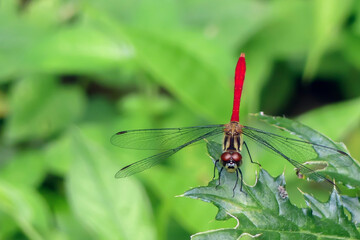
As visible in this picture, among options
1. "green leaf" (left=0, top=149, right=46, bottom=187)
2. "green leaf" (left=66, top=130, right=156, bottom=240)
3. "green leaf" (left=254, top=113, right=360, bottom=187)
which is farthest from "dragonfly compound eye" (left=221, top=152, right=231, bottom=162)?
"green leaf" (left=0, top=149, right=46, bottom=187)

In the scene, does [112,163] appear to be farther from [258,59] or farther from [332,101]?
[332,101]

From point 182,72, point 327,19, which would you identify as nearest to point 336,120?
point 327,19

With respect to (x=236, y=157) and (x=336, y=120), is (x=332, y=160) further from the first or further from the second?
(x=336, y=120)

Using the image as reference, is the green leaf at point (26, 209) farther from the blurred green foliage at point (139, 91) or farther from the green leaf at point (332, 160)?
the green leaf at point (332, 160)

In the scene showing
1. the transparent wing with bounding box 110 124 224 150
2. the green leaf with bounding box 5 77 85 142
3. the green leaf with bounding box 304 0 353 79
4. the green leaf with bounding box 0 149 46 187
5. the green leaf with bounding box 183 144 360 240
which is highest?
the green leaf with bounding box 304 0 353 79

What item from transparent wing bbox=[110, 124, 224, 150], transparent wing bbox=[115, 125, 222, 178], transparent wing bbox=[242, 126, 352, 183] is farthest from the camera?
transparent wing bbox=[110, 124, 224, 150]

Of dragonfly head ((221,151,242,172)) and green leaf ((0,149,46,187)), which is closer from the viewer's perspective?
dragonfly head ((221,151,242,172))

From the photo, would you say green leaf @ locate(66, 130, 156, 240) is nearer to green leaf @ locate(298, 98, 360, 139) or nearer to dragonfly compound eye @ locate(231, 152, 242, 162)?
dragonfly compound eye @ locate(231, 152, 242, 162)

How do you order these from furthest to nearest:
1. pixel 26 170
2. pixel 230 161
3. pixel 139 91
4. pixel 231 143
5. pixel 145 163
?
pixel 139 91
pixel 26 170
pixel 145 163
pixel 231 143
pixel 230 161
